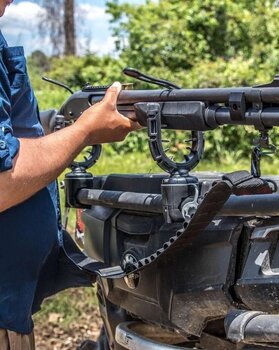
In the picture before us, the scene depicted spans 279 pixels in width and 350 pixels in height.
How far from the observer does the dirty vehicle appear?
2.40 meters

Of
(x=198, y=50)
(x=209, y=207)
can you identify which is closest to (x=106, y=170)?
(x=198, y=50)

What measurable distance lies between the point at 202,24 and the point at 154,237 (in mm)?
11339

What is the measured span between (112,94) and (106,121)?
108 millimetres

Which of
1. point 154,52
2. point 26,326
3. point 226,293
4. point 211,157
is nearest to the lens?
point 226,293

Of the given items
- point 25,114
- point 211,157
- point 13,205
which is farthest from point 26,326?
point 211,157

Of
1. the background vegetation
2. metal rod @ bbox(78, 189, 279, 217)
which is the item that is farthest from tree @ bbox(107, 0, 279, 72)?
metal rod @ bbox(78, 189, 279, 217)

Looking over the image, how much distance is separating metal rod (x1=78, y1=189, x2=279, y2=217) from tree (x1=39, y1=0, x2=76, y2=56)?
76.1 feet

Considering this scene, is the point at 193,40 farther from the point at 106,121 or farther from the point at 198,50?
the point at 106,121

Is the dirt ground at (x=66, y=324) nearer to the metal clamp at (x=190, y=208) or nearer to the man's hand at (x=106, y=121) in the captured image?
the man's hand at (x=106, y=121)

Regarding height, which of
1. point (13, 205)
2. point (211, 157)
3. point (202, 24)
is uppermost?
point (202, 24)

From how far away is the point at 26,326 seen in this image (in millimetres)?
2900

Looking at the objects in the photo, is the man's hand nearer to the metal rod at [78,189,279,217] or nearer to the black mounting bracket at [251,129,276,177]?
the metal rod at [78,189,279,217]

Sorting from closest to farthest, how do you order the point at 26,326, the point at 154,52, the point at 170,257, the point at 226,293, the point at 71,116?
A: the point at 226,293
the point at 170,257
the point at 26,326
the point at 71,116
the point at 154,52

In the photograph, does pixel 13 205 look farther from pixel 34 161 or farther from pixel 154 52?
pixel 154 52
